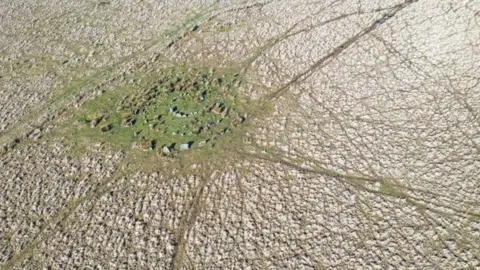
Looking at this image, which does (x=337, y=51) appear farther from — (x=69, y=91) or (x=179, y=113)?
(x=69, y=91)

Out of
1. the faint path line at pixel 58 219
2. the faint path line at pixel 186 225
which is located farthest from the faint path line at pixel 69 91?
the faint path line at pixel 186 225

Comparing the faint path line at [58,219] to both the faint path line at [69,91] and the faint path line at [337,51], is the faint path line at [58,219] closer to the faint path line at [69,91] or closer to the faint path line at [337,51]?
the faint path line at [69,91]

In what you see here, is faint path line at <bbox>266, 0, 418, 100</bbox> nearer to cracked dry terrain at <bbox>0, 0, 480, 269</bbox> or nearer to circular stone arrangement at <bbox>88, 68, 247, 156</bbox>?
cracked dry terrain at <bbox>0, 0, 480, 269</bbox>

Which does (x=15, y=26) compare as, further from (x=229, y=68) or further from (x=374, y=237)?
(x=374, y=237)

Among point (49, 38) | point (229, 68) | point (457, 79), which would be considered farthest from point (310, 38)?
point (49, 38)

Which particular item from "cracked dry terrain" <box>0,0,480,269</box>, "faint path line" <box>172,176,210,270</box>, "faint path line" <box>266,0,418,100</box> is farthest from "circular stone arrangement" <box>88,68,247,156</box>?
"faint path line" <box>172,176,210,270</box>
